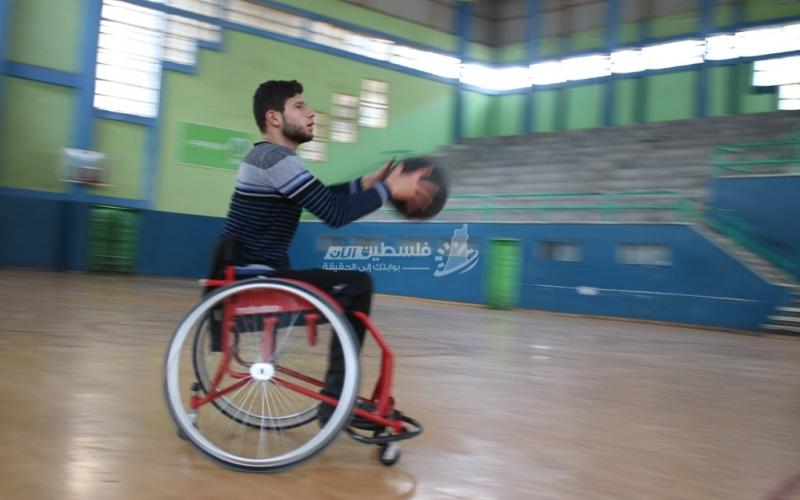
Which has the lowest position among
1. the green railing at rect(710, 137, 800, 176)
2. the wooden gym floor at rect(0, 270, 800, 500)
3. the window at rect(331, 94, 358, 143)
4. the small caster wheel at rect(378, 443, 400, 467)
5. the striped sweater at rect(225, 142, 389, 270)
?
the wooden gym floor at rect(0, 270, 800, 500)

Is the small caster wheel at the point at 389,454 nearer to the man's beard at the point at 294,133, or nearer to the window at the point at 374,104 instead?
the man's beard at the point at 294,133

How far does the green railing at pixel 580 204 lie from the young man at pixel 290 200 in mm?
11332

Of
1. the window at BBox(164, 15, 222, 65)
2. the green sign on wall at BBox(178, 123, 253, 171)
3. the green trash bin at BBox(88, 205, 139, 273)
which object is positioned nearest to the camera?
the green trash bin at BBox(88, 205, 139, 273)

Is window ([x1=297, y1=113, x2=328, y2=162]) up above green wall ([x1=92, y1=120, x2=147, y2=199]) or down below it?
above

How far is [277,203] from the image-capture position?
2.84 metres

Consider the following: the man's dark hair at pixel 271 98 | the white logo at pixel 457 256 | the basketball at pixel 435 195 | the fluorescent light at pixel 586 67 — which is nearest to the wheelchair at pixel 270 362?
the basketball at pixel 435 195

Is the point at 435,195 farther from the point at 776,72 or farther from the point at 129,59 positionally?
the point at 776,72

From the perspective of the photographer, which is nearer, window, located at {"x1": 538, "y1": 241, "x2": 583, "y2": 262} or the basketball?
the basketball

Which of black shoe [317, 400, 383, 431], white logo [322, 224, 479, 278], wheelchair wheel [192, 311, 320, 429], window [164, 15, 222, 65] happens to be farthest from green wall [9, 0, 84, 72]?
black shoe [317, 400, 383, 431]

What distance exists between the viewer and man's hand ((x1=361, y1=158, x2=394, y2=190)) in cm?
291

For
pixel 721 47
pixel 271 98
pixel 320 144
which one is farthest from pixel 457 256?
pixel 271 98

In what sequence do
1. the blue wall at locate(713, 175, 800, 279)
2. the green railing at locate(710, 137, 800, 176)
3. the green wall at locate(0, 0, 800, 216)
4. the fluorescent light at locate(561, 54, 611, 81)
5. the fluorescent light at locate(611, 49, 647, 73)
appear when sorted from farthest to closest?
1. the fluorescent light at locate(561, 54, 611, 81)
2. the fluorescent light at locate(611, 49, 647, 73)
3. the green wall at locate(0, 0, 800, 216)
4. the green railing at locate(710, 137, 800, 176)
5. the blue wall at locate(713, 175, 800, 279)

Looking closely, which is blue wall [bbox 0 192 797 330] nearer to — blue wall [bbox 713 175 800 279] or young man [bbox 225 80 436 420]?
blue wall [bbox 713 175 800 279]

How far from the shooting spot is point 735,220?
1516 centimetres
